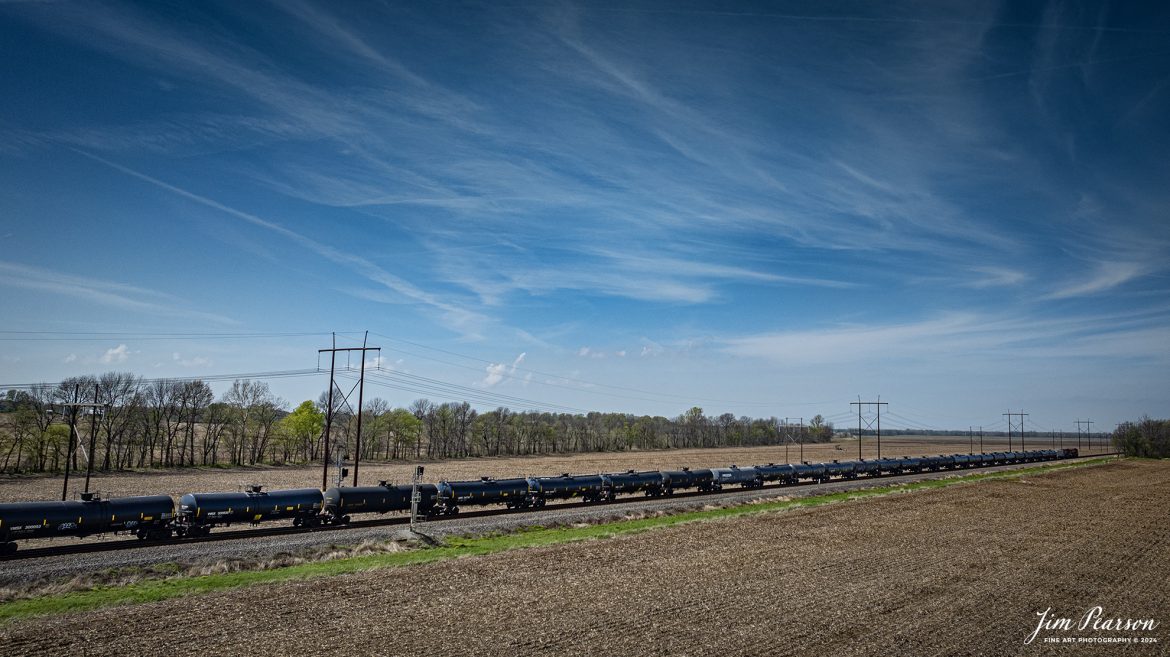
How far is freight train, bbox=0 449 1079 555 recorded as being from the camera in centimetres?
3131

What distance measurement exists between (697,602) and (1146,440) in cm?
17919

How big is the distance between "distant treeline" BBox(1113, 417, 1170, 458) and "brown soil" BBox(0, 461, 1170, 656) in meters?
147

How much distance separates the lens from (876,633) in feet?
66.2

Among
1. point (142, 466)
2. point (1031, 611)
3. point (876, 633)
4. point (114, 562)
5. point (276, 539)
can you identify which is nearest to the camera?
point (876, 633)

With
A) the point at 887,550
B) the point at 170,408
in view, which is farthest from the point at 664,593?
the point at 170,408

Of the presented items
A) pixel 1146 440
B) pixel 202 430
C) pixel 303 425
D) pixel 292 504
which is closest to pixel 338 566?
pixel 292 504

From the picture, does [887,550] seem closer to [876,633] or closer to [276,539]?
[876,633]

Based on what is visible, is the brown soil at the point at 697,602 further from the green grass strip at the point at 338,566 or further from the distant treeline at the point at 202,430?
the distant treeline at the point at 202,430

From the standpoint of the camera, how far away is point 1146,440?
14975 centimetres

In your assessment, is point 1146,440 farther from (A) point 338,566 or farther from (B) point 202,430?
(B) point 202,430

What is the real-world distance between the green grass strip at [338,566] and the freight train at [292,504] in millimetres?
9235

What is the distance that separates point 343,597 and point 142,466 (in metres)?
92.1
